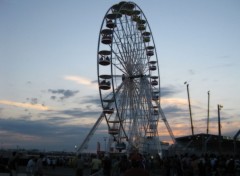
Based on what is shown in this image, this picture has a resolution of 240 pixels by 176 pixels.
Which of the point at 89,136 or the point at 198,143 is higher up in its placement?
the point at 89,136

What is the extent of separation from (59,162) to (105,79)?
10553 mm

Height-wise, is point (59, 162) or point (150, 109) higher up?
point (150, 109)

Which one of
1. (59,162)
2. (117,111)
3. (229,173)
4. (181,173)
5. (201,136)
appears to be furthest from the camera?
(201,136)

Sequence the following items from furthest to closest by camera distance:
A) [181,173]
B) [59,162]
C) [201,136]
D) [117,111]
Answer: [201,136], [59,162], [117,111], [181,173]

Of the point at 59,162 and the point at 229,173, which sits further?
the point at 59,162

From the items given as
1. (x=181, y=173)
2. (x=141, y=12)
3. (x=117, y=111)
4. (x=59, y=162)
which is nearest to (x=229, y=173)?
(x=181, y=173)

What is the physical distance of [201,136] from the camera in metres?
46.0

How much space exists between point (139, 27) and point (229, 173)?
103ft

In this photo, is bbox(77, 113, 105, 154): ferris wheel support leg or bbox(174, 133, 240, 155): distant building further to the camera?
bbox(77, 113, 105, 154): ferris wheel support leg

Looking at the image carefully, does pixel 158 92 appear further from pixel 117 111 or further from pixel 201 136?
pixel 117 111

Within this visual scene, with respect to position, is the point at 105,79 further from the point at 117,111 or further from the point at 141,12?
A: the point at 141,12

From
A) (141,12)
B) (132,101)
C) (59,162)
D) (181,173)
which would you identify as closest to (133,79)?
(132,101)

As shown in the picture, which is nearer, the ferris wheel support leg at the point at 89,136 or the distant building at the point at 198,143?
the distant building at the point at 198,143

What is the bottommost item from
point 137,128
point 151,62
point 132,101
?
point 137,128
